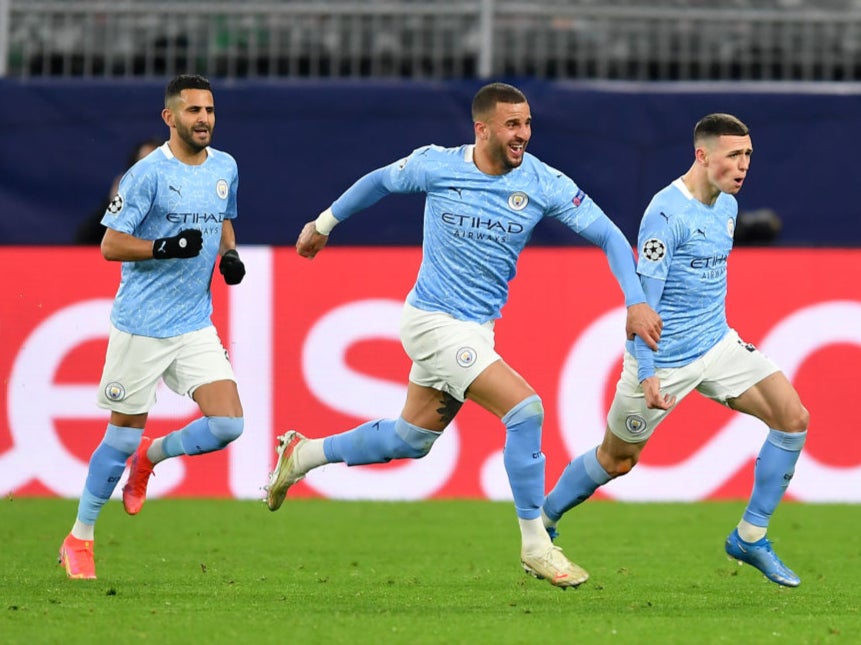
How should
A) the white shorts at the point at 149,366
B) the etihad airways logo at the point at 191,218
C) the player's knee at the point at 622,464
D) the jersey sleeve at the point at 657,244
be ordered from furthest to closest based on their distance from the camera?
the player's knee at the point at 622,464
the white shorts at the point at 149,366
the etihad airways logo at the point at 191,218
the jersey sleeve at the point at 657,244

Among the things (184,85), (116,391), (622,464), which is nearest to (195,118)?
(184,85)

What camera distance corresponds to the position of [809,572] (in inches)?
339

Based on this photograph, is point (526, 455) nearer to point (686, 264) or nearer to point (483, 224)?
point (483, 224)

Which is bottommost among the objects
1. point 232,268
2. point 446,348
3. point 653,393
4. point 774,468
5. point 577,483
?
point 577,483

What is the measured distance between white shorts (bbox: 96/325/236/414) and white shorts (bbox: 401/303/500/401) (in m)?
1.09

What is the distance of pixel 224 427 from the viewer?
8141 mm

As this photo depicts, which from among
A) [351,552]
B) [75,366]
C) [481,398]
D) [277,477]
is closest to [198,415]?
[75,366]

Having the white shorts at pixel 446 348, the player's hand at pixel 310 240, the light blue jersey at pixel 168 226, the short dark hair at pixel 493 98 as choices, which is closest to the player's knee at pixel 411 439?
the white shorts at pixel 446 348

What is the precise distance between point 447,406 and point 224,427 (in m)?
1.16

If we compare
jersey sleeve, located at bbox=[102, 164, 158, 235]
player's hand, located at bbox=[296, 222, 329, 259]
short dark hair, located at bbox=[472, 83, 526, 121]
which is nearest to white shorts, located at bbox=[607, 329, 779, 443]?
short dark hair, located at bbox=[472, 83, 526, 121]

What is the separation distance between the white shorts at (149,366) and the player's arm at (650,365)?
2115 millimetres

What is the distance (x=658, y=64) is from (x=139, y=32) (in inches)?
169

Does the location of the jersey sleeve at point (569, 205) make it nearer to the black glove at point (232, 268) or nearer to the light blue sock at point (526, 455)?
the light blue sock at point (526, 455)

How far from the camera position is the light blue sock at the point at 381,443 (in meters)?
7.86
